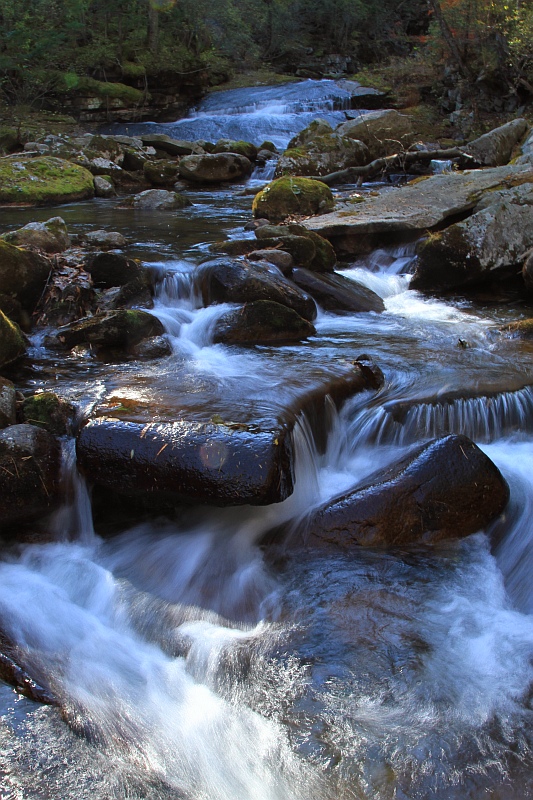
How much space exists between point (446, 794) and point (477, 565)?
1.70m

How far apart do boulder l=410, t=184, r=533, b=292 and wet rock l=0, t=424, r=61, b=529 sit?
5848 mm

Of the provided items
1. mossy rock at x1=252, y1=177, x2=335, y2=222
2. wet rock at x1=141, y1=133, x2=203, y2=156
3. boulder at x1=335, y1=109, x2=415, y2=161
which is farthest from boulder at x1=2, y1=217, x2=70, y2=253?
wet rock at x1=141, y1=133, x2=203, y2=156

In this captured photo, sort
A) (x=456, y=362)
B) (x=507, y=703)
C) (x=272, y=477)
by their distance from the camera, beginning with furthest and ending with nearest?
(x=456, y=362)
(x=272, y=477)
(x=507, y=703)

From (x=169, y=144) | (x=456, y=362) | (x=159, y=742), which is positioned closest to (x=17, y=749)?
(x=159, y=742)

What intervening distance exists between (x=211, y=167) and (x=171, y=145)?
3284 mm

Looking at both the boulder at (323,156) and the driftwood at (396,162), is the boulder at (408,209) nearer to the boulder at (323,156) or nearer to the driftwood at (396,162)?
the driftwood at (396,162)

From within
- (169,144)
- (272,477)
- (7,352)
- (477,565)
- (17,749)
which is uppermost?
(169,144)

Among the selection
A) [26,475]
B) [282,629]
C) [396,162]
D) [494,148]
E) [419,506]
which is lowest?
[282,629]

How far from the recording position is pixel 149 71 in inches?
1110

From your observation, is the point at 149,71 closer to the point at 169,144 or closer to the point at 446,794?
the point at 169,144

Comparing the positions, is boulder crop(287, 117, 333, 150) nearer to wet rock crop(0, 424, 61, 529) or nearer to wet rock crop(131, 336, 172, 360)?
wet rock crop(131, 336, 172, 360)

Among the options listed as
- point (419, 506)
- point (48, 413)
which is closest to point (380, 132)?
point (48, 413)

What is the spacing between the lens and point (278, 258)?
7.89m

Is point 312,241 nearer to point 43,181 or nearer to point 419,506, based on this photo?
point 419,506
